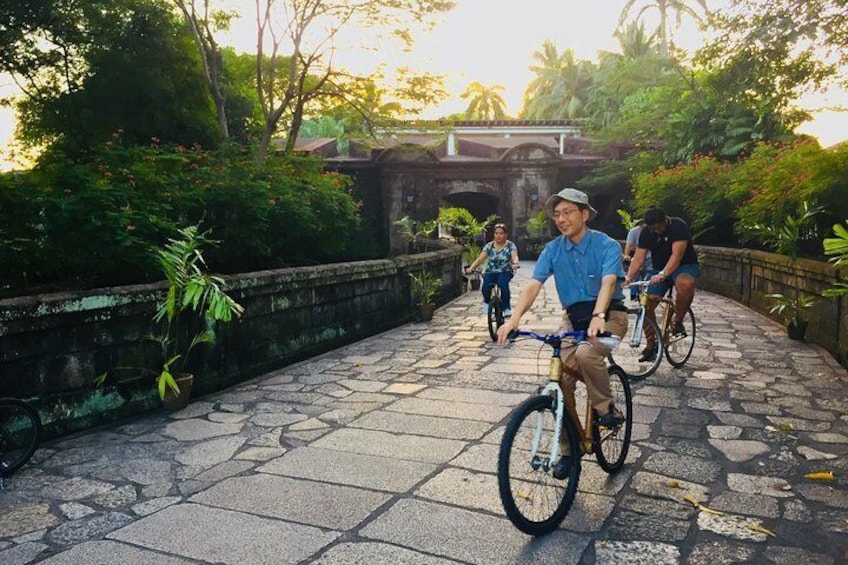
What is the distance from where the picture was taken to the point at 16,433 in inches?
161

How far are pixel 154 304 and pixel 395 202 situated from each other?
21183 mm

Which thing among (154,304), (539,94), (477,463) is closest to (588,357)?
(477,463)

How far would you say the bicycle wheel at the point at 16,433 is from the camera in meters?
3.97

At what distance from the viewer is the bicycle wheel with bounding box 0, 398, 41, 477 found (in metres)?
3.97

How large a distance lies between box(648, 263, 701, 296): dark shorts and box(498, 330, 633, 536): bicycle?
142 inches

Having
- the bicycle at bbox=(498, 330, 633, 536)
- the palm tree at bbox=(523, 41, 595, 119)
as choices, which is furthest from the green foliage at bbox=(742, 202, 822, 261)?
the palm tree at bbox=(523, 41, 595, 119)

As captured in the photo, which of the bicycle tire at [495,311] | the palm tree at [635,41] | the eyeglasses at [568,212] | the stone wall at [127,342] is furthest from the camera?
the palm tree at [635,41]

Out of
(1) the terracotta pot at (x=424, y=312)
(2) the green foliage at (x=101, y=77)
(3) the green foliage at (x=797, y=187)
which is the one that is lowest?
(1) the terracotta pot at (x=424, y=312)

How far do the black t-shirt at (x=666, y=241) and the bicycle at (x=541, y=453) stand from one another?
12.2ft

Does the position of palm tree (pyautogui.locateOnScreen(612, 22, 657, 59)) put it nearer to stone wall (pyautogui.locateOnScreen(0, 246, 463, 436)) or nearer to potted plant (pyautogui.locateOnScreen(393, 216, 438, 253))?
potted plant (pyautogui.locateOnScreen(393, 216, 438, 253))

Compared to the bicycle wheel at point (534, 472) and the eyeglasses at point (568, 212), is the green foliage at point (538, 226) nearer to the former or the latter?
the eyeglasses at point (568, 212)

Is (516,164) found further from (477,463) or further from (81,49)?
(477,463)

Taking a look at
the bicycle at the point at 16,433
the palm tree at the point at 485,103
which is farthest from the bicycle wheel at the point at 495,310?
the palm tree at the point at 485,103

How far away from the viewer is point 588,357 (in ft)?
11.7
